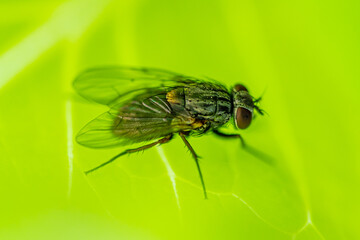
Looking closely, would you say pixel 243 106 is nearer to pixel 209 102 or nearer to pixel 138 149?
pixel 209 102

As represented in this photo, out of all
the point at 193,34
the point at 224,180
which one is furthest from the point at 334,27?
the point at 224,180

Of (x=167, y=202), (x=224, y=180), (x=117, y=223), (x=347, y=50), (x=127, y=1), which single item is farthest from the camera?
(x=127, y=1)

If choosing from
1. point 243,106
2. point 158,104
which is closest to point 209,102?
point 243,106

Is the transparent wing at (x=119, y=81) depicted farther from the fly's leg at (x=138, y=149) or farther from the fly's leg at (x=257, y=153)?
the fly's leg at (x=257, y=153)

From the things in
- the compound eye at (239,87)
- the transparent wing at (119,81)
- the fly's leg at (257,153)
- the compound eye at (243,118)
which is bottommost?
the fly's leg at (257,153)

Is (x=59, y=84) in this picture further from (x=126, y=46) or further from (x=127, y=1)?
(x=127, y=1)

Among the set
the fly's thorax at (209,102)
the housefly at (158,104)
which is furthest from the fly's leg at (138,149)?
the fly's thorax at (209,102)
